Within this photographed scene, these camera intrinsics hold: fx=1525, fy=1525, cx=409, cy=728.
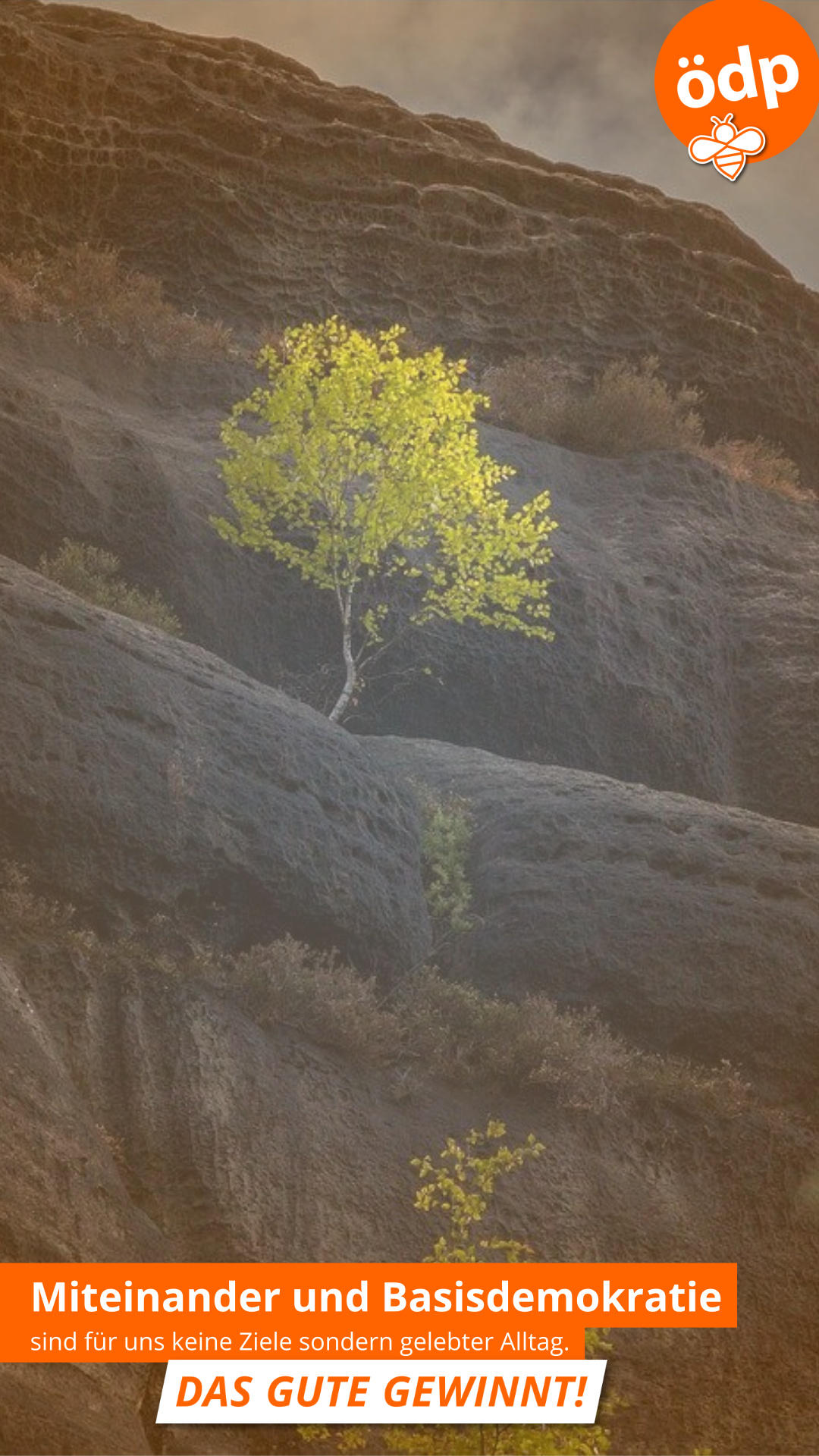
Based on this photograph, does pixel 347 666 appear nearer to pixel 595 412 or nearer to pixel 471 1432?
pixel 595 412

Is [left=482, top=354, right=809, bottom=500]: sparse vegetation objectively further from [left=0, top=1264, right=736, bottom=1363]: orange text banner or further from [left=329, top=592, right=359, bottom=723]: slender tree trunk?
[left=0, top=1264, right=736, bottom=1363]: orange text banner

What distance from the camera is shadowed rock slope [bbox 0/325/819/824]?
77.3 feet

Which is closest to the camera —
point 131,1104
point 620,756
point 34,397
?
point 131,1104

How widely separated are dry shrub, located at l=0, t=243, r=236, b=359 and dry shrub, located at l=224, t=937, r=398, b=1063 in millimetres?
16564

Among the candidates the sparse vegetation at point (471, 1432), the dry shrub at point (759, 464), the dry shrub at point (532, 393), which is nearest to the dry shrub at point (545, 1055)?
the sparse vegetation at point (471, 1432)

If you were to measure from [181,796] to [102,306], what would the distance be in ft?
55.3

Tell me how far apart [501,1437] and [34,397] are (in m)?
18.1

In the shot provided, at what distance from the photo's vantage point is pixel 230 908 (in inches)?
640

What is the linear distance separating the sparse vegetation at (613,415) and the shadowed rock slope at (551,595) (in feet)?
5.71

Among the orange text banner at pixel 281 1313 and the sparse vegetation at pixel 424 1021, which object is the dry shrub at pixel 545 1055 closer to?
the sparse vegetation at pixel 424 1021

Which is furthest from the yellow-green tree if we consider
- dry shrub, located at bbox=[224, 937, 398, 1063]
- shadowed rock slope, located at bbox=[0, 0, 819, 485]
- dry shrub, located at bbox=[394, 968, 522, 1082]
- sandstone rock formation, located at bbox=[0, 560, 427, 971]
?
shadowed rock slope, located at bbox=[0, 0, 819, 485]

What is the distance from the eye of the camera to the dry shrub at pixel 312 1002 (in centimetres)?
1548

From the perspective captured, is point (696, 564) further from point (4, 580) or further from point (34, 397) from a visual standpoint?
point (4, 580)

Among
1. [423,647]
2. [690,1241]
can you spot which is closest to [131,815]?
[690,1241]
